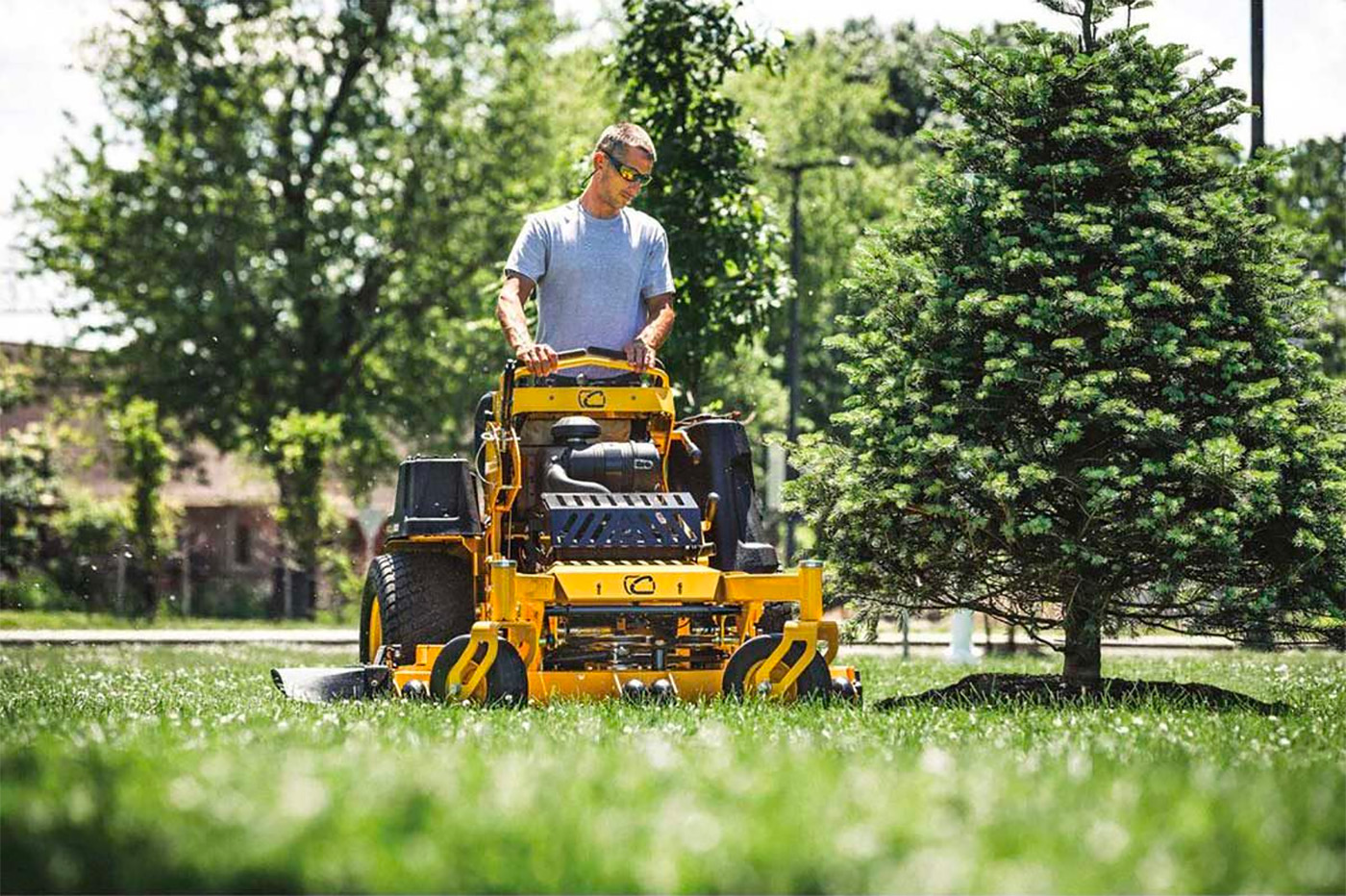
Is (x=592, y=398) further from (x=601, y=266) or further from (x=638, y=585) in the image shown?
(x=638, y=585)

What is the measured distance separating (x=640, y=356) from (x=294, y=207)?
104 feet

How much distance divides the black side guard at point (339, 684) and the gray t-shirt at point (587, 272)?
6.34 feet

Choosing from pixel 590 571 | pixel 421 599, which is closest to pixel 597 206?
pixel 590 571

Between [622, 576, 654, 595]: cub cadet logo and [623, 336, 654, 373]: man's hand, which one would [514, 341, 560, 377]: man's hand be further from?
[622, 576, 654, 595]: cub cadet logo

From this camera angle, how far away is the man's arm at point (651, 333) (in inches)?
→ 382

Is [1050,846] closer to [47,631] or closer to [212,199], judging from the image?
[47,631]

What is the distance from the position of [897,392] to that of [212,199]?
2997 centimetres

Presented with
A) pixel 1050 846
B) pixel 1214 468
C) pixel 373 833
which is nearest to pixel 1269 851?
pixel 1050 846

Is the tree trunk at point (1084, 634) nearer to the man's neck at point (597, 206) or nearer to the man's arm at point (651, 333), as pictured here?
the man's arm at point (651, 333)

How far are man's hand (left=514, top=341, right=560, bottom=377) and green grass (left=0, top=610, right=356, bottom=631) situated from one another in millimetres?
23936

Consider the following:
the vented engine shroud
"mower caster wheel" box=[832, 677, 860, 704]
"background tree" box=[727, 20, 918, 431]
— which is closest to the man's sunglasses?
the vented engine shroud

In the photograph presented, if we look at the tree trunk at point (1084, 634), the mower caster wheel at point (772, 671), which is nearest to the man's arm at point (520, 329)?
the mower caster wheel at point (772, 671)

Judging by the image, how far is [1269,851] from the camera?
159 inches

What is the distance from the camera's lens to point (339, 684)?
9875 mm
